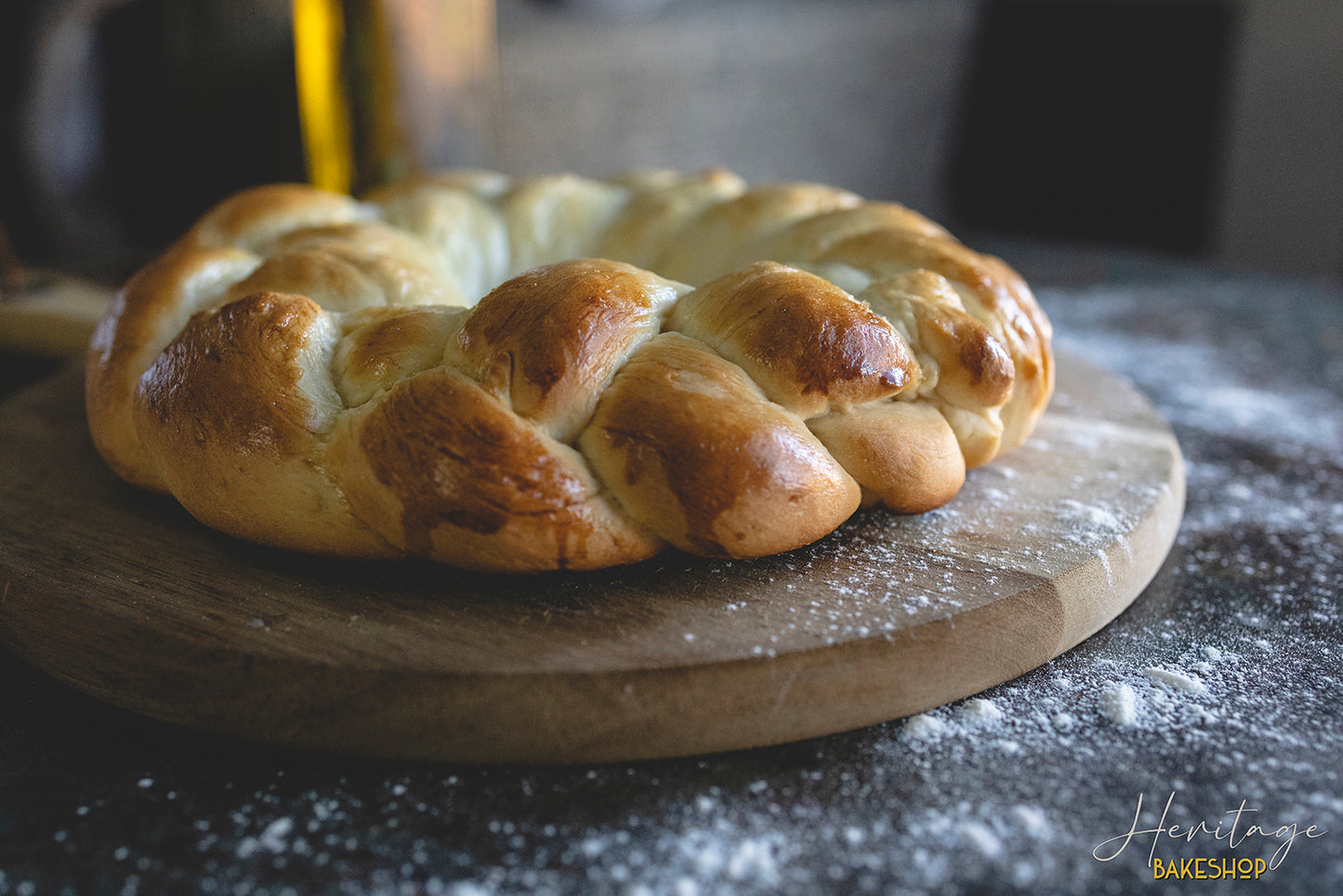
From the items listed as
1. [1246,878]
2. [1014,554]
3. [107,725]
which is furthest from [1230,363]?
[107,725]

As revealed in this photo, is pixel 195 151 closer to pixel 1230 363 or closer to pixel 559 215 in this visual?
pixel 559 215

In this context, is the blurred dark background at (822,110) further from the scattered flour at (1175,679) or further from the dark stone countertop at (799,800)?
the scattered flour at (1175,679)

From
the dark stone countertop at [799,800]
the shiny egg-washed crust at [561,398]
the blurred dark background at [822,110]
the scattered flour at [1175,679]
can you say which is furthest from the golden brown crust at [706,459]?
the blurred dark background at [822,110]

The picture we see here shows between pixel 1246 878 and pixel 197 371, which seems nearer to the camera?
pixel 1246 878

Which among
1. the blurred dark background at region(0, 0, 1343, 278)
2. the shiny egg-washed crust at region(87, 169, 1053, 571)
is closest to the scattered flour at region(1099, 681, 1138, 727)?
the shiny egg-washed crust at region(87, 169, 1053, 571)

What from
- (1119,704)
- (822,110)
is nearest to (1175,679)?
(1119,704)
